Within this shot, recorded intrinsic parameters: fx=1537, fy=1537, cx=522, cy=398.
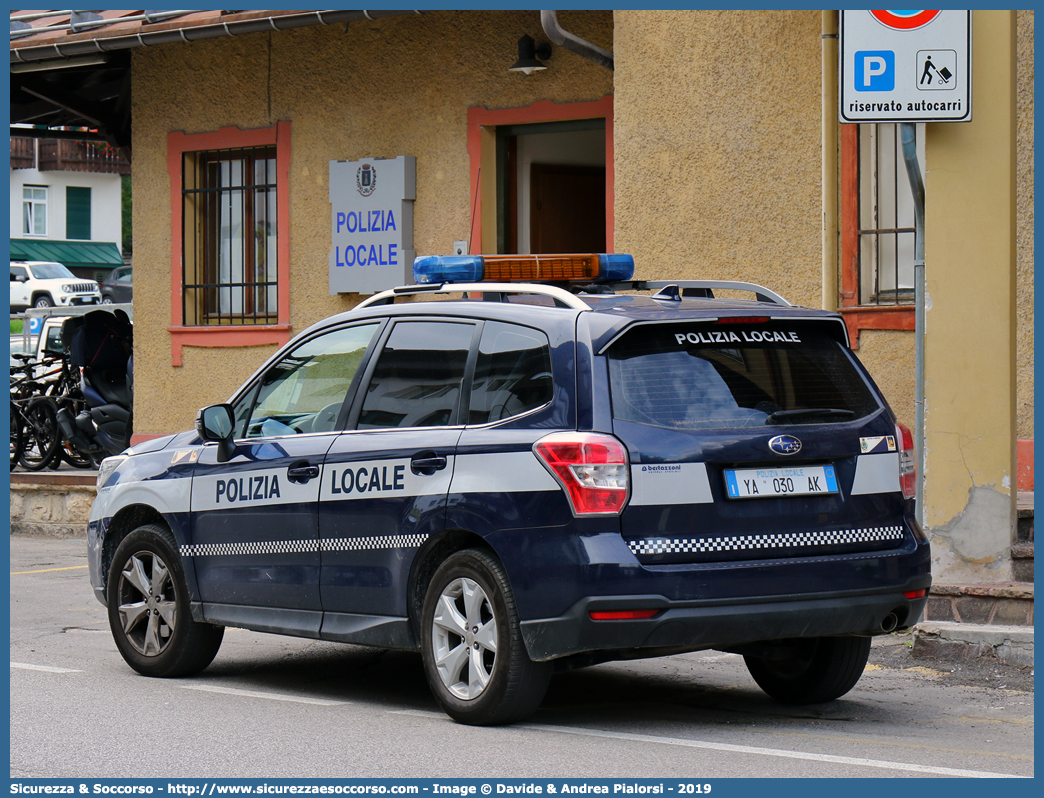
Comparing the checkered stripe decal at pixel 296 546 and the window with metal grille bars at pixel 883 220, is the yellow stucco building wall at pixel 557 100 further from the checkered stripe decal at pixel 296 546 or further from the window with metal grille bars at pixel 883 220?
the checkered stripe decal at pixel 296 546

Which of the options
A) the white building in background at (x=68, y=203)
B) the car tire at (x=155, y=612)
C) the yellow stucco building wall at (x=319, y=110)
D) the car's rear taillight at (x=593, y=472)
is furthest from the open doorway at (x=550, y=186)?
the white building in background at (x=68, y=203)

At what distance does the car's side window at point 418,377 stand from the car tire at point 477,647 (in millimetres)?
675

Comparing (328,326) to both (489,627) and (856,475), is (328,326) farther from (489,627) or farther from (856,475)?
(856,475)

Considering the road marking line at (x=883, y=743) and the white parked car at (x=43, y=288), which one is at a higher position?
the white parked car at (x=43, y=288)

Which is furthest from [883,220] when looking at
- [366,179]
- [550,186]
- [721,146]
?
[366,179]

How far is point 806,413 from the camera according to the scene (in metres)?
5.98

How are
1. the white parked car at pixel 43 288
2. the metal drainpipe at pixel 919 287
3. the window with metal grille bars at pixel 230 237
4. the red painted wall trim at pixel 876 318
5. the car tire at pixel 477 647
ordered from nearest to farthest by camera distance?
1. the car tire at pixel 477 647
2. the metal drainpipe at pixel 919 287
3. the red painted wall trim at pixel 876 318
4. the window with metal grille bars at pixel 230 237
5. the white parked car at pixel 43 288

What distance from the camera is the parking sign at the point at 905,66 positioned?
7.71 meters

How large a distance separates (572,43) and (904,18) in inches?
176

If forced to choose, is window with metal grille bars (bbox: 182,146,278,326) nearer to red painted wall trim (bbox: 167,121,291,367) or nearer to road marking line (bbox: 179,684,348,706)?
red painted wall trim (bbox: 167,121,291,367)

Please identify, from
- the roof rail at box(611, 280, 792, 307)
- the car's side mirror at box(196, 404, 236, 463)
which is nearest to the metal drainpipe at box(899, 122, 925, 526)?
the roof rail at box(611, 280, 792, 307)

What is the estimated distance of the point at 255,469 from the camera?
698cm
